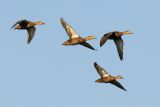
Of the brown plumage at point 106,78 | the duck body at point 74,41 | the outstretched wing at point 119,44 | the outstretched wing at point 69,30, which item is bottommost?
the brown plumage at point 106,78

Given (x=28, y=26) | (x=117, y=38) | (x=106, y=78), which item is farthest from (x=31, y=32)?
(x=106, y=78)

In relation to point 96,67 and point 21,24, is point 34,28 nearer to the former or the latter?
point 21,24

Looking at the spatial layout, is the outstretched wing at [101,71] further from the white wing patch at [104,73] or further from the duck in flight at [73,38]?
the duck in flight at [73,38]

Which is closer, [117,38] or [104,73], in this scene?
[117,38]

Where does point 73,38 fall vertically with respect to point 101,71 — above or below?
above

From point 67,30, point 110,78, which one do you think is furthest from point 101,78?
point 67,30

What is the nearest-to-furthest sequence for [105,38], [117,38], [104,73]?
[105,38] → [117,38] → [104,73]

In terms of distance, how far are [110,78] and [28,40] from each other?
11430 millimetres

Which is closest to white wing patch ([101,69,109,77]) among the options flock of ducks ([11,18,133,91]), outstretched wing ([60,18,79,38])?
→ flock of ducks ([11,18,133,91])

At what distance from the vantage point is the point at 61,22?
271ft

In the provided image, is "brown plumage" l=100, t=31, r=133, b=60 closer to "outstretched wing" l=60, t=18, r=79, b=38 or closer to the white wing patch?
the white wing patch

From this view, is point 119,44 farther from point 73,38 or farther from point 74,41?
point 73,38

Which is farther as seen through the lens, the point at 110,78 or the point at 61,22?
the point at 61,22

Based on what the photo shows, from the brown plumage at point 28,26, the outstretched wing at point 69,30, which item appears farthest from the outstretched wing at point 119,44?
the brown plumage at point 28,26
